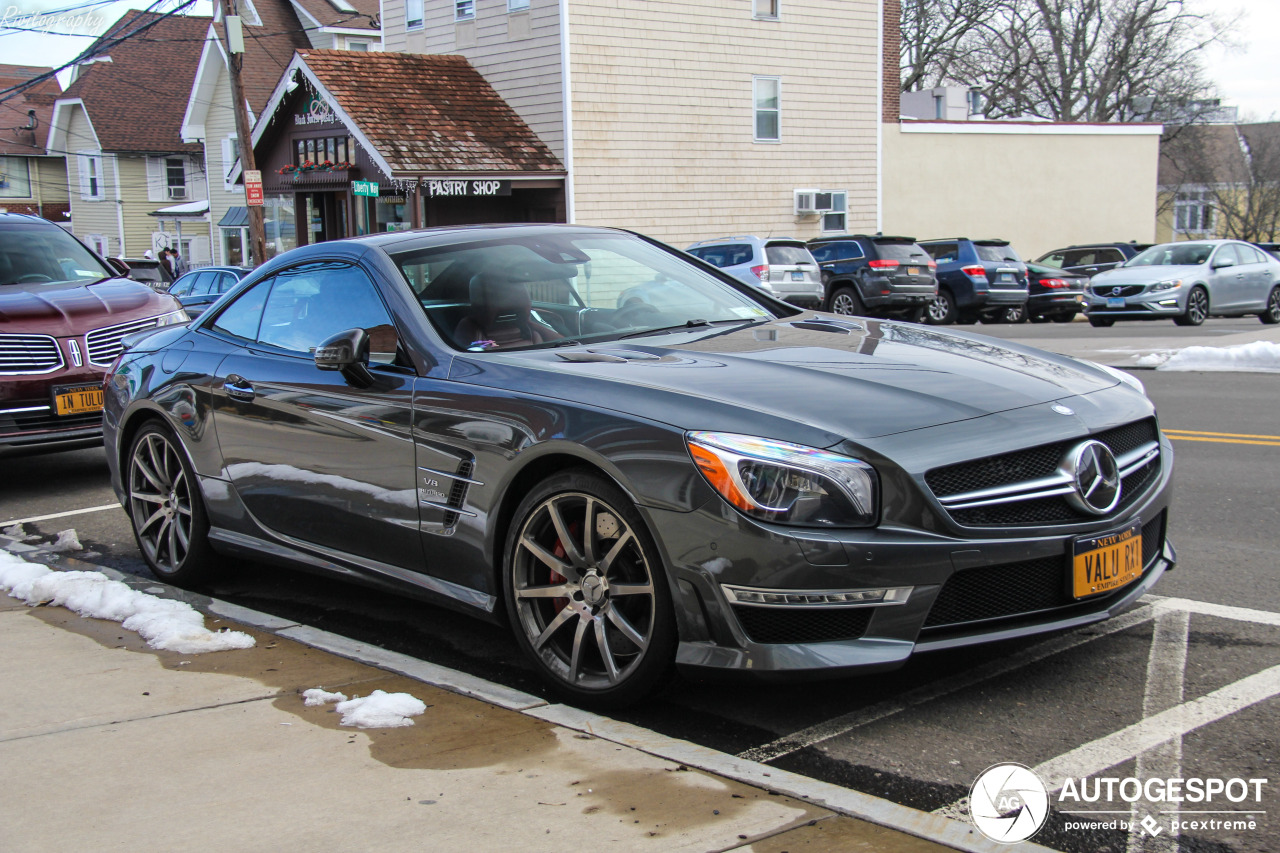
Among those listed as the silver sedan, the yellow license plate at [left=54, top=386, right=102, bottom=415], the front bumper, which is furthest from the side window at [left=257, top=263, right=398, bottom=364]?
the silver sedan

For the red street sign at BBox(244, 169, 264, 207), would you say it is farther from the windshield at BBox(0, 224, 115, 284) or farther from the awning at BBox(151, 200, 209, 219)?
the awning at BBox(151, 200, 209, 219)

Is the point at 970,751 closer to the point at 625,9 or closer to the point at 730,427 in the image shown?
the point at 730,427

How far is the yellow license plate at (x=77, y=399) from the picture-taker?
8230mm

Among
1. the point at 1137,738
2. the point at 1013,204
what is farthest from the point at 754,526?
the point at 1013,204

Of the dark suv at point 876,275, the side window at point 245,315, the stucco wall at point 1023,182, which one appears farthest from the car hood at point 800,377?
the stucco wall at point 1023,182

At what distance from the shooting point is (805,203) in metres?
29.5

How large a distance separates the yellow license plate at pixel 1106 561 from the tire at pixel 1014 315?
75.4 ft

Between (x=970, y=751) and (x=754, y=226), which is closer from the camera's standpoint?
(x=970, y=751)

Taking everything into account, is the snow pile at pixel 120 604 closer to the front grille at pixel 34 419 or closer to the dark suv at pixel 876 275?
the front grille at pixel 34 419

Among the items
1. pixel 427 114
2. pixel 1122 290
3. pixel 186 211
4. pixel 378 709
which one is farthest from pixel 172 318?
pixel 186 211

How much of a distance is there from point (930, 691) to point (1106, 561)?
68 cm

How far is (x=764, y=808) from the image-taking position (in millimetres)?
3059

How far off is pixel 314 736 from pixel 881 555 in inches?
68.2

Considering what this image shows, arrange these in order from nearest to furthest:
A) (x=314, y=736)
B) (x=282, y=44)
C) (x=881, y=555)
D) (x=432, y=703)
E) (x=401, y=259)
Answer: (x=881, y=555) < (x=314, y=736) < (x=432, y=703) < (x=401, y=259) < (x=282, y=44)
